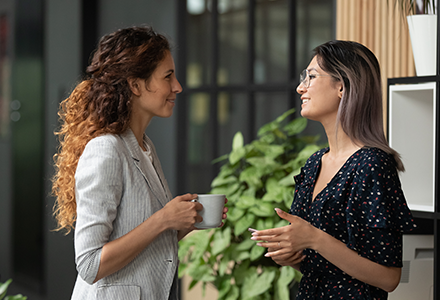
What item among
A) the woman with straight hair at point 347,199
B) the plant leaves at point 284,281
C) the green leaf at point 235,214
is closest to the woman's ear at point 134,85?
the woman with straight hair at point 347,199

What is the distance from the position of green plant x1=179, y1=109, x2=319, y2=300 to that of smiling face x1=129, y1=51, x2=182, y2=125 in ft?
3.68

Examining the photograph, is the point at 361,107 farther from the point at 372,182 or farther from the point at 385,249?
the point at 385,249

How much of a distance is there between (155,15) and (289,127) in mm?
1780

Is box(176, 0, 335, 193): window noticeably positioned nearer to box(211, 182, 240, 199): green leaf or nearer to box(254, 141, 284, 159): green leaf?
box(254, 141, 284, 159): green leaf

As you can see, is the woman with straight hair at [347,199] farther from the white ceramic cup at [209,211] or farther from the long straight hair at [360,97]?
the white ceramic cup at [209,211]

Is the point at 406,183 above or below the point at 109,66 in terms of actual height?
below

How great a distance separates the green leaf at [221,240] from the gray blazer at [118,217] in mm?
1137

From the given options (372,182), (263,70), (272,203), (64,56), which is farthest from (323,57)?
(64,56)

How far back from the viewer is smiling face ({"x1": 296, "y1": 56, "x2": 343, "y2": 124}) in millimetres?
1288

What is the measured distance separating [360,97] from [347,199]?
281mm

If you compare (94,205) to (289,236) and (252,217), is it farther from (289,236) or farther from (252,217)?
(252,217)

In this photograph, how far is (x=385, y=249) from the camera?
1.15 meters

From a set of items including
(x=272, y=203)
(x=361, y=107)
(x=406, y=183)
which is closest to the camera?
(x=361, y=107)

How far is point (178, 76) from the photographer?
359cm
